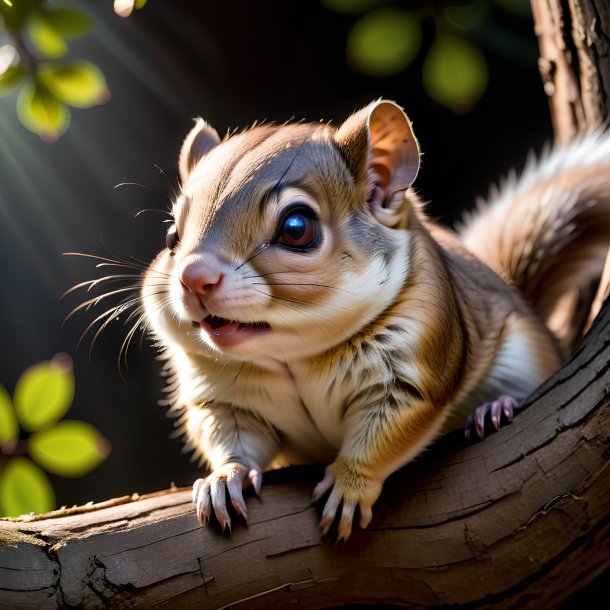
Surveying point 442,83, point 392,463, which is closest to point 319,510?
point 392,463

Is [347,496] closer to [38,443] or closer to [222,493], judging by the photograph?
[222,493]

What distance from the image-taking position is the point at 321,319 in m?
1.37

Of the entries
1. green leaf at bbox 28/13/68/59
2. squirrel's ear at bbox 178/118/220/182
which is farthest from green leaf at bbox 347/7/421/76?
green leaf at bbox 28/13/68/59

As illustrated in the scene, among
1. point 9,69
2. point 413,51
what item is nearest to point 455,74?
point 413,51

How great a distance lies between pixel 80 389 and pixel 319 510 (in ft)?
3.89

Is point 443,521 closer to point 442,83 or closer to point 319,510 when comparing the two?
point 319,510

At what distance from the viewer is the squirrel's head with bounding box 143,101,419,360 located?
129 cm

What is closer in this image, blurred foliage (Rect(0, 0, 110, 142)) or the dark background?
blurred foliage (Rect(0, 0, 110, 142))

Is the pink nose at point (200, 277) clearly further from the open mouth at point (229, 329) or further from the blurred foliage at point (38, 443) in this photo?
the blurred foliage at point (38, 443)

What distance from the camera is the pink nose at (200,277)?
4.03 ft

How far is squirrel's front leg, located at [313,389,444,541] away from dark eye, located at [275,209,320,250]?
12.1 inches

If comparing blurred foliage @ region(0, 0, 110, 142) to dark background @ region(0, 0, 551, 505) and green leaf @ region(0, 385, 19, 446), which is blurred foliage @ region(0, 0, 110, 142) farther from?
dark background @ region(0, 0, 551, 505)

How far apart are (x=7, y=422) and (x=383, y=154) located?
0.86 metres

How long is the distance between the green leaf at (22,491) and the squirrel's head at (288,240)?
0.42m
